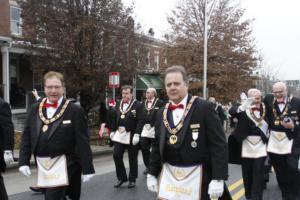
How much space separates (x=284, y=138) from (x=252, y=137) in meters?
0.54

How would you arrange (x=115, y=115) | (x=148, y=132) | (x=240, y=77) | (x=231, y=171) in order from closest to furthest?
(x=115, y=115)
(x=148, y=132)
(x=231, y=171)
(x=240, y=77)

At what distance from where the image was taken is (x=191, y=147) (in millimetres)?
3945

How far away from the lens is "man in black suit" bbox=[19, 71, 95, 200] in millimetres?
4902

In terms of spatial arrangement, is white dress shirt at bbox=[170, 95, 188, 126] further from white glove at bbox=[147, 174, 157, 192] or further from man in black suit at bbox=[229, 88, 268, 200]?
man in black suit at bbox=[229, 88, 268, 200]

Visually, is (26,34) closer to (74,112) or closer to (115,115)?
(115,115)

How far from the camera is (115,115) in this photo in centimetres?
905

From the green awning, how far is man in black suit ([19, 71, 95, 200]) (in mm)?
26222

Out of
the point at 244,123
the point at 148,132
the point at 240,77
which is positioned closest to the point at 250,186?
the point at 244,123

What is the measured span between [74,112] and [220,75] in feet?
77.2

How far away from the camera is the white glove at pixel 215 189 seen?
3.83m

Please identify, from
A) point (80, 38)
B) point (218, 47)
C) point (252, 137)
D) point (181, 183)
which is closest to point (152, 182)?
point (181, 183)

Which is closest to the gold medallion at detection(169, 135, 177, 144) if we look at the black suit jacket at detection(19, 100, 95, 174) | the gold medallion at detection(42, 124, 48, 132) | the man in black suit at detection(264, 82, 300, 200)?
the black suit jacket at detection(19, 100, 95, 174)

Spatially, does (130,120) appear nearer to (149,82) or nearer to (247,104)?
(247,104)

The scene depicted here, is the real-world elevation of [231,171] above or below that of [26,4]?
below
